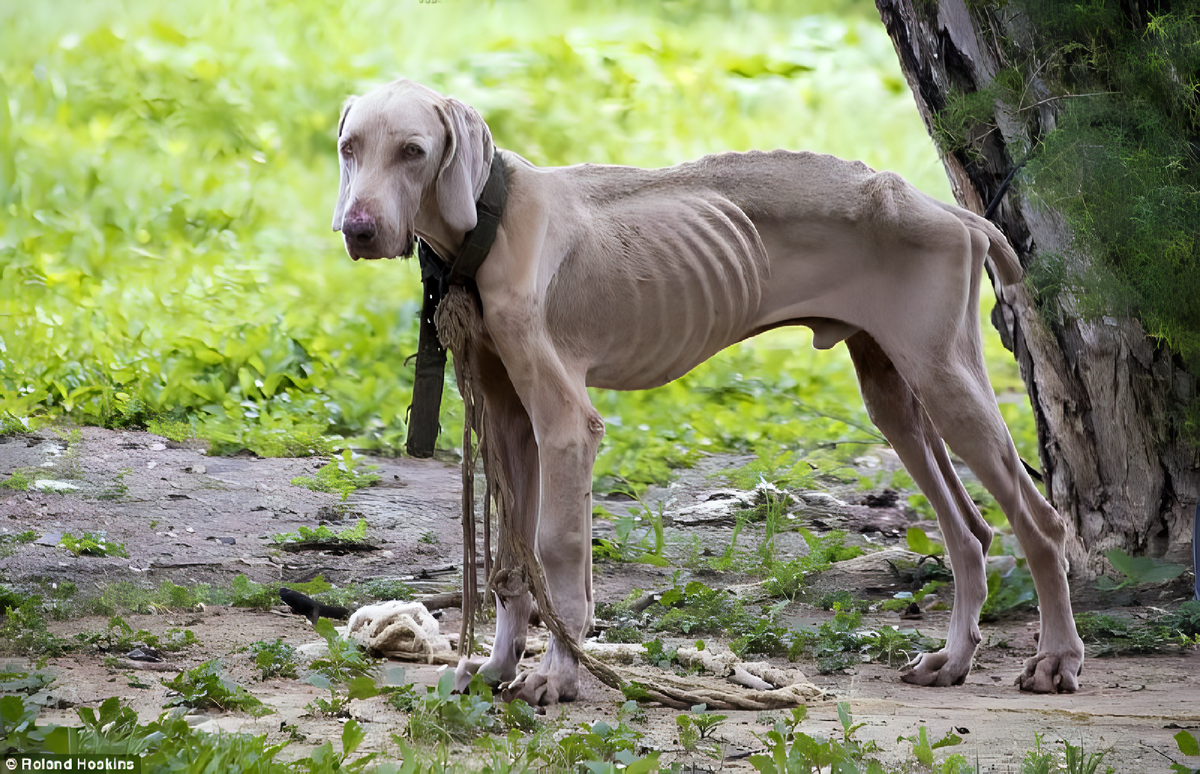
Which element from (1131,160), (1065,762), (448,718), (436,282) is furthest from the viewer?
(1131,160)

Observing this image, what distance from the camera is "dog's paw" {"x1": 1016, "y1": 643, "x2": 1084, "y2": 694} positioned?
3.45m

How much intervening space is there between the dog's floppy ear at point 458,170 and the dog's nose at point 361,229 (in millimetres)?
244

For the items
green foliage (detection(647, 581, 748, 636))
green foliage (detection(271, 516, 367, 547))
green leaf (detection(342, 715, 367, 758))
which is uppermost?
green foliage (detection(271, 516, 367, 547))

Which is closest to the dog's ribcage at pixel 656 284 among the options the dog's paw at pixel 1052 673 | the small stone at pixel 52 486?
the dog's paw at pixel 1052 673

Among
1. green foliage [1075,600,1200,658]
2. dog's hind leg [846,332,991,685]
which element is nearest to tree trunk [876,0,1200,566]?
green foliage [1075,600,1200,658]

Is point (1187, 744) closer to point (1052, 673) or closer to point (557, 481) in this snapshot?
point (1052, 673)

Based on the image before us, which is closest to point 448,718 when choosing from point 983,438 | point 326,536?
point 983,438

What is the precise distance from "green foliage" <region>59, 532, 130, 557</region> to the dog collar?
169 cm

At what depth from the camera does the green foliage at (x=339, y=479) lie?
5703mm

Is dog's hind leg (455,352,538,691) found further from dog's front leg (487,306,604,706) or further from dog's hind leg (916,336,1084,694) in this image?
dog's hind leg (916,336,1084,694)

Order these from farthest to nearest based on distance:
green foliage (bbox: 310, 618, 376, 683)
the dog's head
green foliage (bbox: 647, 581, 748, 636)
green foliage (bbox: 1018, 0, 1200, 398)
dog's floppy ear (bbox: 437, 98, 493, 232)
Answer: green foliage (bbox: 647, 581, 748, 636) → green foliage (bbox: 1018, 0, 1200, 398) → green foliage (bbox: 310, 618, 376, 683) → dog's floppy ear (bbox: 437, 98, 493, 232) → the dog's head

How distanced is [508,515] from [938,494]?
1.51 meters

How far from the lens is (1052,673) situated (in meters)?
3.48

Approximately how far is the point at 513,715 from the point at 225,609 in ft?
5.64
